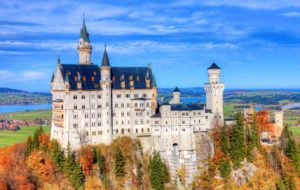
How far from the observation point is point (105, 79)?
88.0 metres

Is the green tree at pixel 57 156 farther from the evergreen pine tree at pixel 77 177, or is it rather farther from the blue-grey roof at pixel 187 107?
the blue-grey roof at pixel 187 107

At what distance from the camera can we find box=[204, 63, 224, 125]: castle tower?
310 ft

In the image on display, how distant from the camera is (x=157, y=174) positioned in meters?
84.6

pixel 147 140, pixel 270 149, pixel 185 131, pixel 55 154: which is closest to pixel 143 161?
pixel 147 140

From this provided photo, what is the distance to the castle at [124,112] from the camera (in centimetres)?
8575

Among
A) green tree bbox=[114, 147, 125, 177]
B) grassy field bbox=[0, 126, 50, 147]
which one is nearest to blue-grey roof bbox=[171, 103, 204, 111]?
green tree bbox=[114, 147, 125, 177]

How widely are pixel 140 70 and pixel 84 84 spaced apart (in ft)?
44.1

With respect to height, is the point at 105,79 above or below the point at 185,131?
above

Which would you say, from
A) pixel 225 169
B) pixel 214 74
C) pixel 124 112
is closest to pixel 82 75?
pixel 124 112

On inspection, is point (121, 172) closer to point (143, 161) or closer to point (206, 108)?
point (143, 161)

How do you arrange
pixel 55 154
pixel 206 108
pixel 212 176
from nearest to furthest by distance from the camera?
pixel 55 154
pixel 212 176
pixel 206 108

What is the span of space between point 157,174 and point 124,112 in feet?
46.6

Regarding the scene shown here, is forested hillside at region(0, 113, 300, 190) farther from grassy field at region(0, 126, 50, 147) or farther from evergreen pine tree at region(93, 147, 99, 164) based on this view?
grassy field at region(0, 126, 50, 147)

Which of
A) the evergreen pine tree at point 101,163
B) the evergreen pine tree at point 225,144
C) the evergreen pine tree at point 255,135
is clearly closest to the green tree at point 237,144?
the evergreen pine tree at point 225,144
